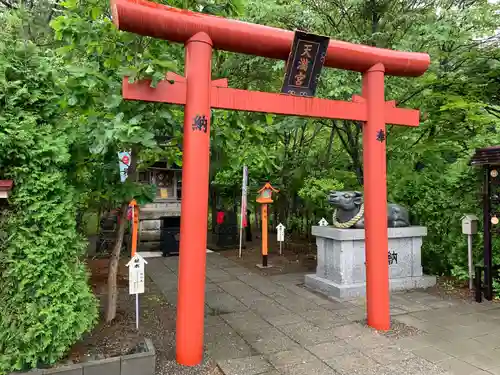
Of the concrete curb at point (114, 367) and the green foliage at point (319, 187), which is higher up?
the green foliage at point (319, 187)

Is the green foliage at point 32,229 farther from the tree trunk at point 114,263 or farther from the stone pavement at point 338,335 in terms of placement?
the stone pavement at point 338,335

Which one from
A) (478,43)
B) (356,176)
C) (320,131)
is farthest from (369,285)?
(320,131)

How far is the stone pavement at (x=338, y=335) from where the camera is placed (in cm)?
447

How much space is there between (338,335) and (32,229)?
4242mm

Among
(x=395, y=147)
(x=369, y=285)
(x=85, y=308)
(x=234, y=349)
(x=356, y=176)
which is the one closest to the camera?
(x=85, y=308)

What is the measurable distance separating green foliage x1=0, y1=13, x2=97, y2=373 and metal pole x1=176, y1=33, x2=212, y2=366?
1173 mm

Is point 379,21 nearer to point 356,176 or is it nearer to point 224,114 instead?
point 356,176

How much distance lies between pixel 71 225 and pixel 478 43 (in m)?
10.1

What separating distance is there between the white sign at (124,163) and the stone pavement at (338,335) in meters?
2.65

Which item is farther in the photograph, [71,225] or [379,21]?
[379,21]

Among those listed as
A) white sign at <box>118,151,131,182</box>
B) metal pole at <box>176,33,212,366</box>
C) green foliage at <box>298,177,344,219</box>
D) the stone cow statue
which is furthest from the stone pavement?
green foliage at <box>298,177,344,219</box>

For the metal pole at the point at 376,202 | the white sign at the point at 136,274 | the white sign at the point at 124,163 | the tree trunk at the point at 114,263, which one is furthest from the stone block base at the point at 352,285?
the white sign at the point at 124,163

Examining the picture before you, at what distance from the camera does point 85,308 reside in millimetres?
4031

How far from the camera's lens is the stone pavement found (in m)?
4.47
